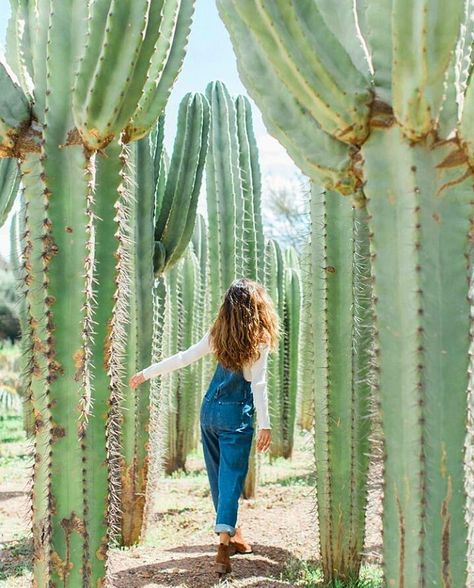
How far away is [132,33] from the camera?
10.2ft

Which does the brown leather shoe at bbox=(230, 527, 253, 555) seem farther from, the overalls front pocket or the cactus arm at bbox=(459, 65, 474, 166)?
the cactus arm at bbox=(459, 65, 474, 166)

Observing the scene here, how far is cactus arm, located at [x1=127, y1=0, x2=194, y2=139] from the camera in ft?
11.5

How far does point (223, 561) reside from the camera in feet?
14.7

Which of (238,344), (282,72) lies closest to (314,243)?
(238,344)

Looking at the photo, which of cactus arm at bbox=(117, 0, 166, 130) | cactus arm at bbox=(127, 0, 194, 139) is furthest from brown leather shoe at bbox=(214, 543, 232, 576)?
cactus arm at bbox=(117, 0, 166, 130)

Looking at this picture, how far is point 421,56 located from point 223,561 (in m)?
3.11

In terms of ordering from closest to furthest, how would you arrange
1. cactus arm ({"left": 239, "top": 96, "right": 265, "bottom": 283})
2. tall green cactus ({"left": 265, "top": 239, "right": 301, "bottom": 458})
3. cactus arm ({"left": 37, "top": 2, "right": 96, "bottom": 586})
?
cactus arm ({"left": 37, "top": 2, "right": 96, "bottom": 586}) → cactus arm ({"left": 239, "top": 96, "right": 265, "bottom": 283}) → tall green cactus ({"left": 265, "top": 239, "right": 301, "bottom": 458})

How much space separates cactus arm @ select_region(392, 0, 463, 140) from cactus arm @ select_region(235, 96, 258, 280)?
4.38 m

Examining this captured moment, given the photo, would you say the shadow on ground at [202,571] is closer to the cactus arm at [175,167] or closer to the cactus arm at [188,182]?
the cactus arm at [188,182]

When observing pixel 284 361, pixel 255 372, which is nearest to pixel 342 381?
pixel 255 372

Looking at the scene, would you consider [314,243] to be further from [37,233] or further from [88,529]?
[88,529]

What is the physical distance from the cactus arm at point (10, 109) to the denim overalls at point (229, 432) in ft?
6.43

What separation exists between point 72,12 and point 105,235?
→ 0.95m

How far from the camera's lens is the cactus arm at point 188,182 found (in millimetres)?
5957
